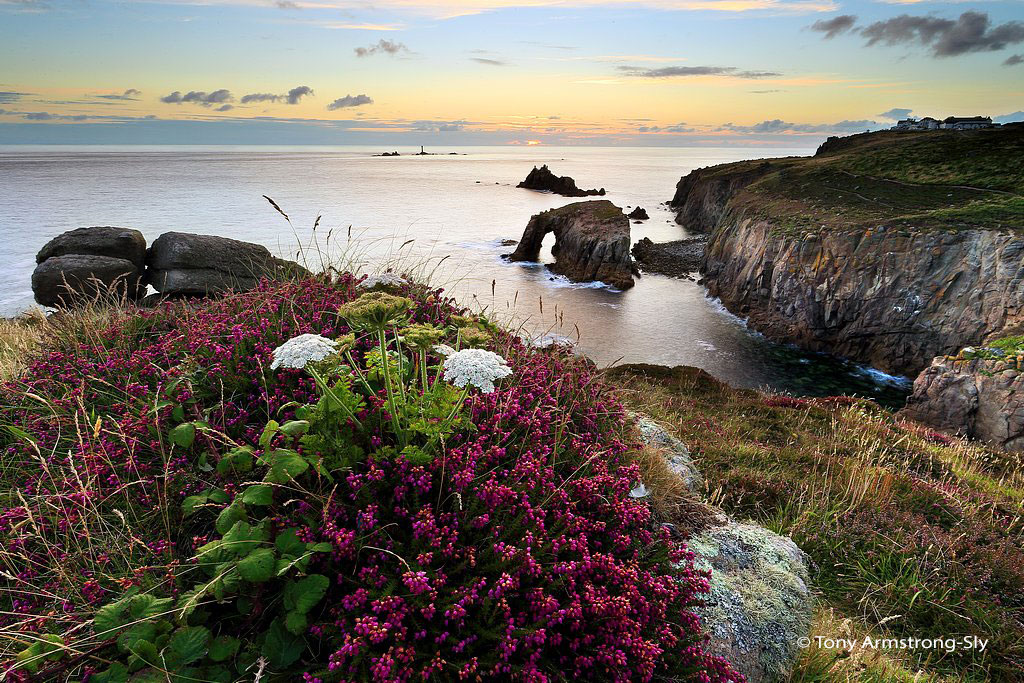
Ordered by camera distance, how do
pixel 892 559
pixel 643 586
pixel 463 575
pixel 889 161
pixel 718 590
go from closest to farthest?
1. pixel 463 575
2. pixel 643 586
3. pixel 718 590
4. pixel 892 559
5. pixel 889 161

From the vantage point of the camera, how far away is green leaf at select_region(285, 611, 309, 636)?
8.28 feet

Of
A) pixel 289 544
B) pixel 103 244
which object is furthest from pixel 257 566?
pixel 103 244

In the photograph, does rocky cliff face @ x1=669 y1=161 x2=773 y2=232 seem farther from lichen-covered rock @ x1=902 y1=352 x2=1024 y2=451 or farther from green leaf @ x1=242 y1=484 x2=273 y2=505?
green leaf @ x1=242 y1=484 x2=273 y2=505

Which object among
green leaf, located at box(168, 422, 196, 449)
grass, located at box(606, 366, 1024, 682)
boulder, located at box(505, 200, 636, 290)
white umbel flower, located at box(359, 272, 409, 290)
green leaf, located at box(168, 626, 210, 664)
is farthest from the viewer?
boulder, located at box(505, 200, 636, 290)

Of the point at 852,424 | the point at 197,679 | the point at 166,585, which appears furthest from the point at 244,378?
the point at 852,424

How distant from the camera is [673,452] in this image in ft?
A: 22.6

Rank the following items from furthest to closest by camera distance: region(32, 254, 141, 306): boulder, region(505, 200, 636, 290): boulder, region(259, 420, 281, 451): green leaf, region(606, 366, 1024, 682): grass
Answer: region(505, 200, 636, 290): boulder, region(32, 254, 141, 306): boulder, region(606, 366, 1024, 682): grass, region(259, 420, 281, 451): green leaf

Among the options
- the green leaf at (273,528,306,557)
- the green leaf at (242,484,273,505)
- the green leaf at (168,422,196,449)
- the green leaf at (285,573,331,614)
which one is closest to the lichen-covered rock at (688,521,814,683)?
the green leaf at (285,573,331,614)

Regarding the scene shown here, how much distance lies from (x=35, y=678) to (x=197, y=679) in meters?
0.82

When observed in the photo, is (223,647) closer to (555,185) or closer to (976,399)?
(976,399)

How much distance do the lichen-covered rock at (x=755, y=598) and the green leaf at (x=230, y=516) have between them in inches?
138

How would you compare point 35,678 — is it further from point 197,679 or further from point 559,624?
point 559,624

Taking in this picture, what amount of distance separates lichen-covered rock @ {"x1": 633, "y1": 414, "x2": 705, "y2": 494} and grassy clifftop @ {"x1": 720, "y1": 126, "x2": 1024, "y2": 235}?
3857cm

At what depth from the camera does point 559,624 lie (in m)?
2.95
